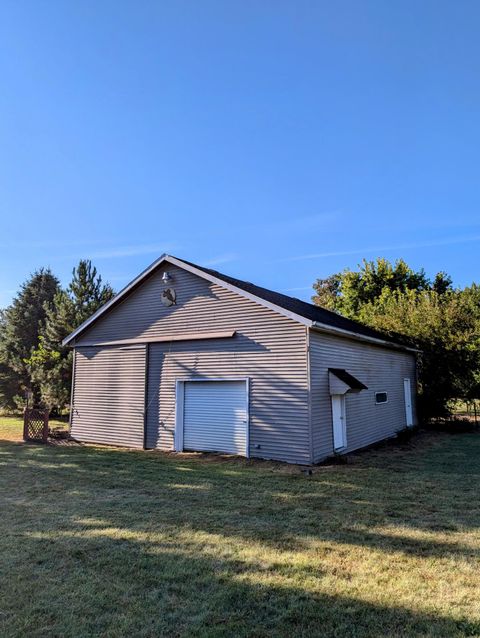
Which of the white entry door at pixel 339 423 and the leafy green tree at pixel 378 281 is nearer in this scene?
the white entry door at pixel 339 423

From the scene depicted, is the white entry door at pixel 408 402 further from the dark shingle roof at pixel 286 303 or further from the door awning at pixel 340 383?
the door awning at pixel 340 383

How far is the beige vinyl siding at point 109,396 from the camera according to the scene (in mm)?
12414

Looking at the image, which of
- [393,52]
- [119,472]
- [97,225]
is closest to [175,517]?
[119,472]

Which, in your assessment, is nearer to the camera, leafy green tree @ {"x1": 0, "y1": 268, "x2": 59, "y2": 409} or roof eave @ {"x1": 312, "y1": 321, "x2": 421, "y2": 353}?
roof eave @ {"x1": 312, "y1": 321, "x2": 421, "y2": 353}

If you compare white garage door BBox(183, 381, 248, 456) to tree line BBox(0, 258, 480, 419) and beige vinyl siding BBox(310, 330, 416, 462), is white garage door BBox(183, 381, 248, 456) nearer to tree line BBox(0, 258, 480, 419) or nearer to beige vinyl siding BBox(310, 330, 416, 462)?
A: beige vinyl siding BBox(310, 330, 416, 462)

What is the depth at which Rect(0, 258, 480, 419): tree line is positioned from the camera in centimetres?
1850

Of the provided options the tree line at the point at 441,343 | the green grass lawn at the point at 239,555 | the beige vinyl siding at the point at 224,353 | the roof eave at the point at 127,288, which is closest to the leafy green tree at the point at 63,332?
the roof eave at the point at 127,288

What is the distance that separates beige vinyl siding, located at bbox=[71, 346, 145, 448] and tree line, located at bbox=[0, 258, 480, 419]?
2.33m

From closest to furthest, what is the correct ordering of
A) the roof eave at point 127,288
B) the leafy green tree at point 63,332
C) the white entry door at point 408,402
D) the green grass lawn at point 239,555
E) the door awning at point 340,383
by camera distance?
the green grass lawn at point 239,555 < the door awning at point 340,383 < the roof eave at point 127,288 < the white entry door at point 408,402 < the leafy green tree at point 63,332

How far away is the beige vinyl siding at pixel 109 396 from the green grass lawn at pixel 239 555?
14.7ft

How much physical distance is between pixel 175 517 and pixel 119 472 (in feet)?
11.6

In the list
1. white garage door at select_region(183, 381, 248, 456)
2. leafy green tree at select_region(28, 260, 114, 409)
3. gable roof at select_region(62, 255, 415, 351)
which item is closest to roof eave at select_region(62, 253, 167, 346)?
gable roof at select_region(62, 255, 415, 351)

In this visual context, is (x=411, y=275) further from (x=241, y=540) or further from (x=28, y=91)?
(x=241, y=540)

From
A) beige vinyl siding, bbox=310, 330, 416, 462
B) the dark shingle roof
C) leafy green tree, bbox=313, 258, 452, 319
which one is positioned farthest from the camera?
leafy green tree, bbox=313, 258, 452, 319
